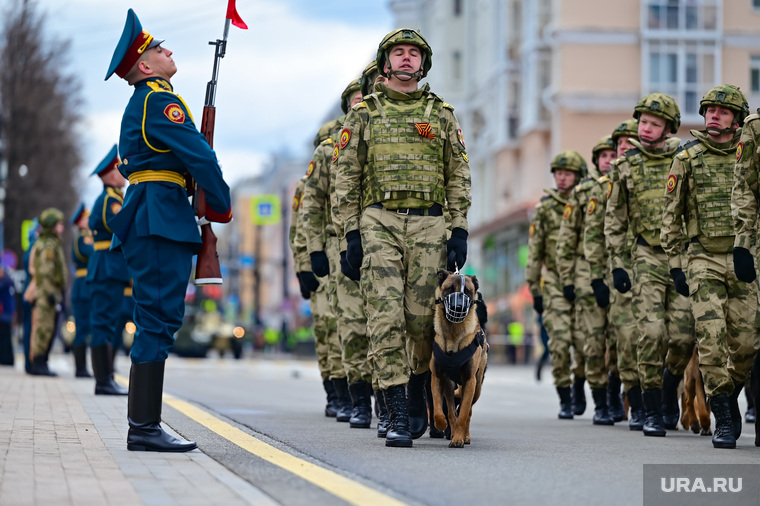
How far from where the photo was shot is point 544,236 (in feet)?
44.5

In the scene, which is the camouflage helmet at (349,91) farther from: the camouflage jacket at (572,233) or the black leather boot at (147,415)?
the black leather boot at (147,415)

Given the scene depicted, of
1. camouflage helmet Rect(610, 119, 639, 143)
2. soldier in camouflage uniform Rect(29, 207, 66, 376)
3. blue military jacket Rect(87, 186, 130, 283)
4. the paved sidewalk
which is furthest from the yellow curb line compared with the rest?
soldier in camouflage uniform Rect(29, 207, 66, 376)

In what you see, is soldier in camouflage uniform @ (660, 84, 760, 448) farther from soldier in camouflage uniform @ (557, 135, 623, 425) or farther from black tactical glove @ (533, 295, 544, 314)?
black tactical glove @ (533, 295, 544, 314)

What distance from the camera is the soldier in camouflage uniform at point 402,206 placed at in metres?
8.60

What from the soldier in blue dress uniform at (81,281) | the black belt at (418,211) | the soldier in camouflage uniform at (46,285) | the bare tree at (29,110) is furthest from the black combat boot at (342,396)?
the bare tree at (29,110)

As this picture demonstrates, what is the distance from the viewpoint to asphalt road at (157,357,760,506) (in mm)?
6270

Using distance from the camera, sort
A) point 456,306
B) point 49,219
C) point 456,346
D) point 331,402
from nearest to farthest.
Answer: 1. point 456,306
2. point 456,346
3. point 331,402
4. point 49,219

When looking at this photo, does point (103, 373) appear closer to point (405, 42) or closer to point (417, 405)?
point (417, 405)

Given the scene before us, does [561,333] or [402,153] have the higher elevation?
[402,153]

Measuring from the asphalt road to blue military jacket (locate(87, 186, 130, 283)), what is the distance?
157 centimetres

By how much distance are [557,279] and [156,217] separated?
19.7 ft

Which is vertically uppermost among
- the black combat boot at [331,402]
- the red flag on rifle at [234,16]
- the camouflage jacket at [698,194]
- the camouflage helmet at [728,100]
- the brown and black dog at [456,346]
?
the red flag on rifle at [234,16]

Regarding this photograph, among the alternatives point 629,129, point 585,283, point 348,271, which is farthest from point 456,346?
point 629,129

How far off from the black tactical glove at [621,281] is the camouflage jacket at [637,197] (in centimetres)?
5
